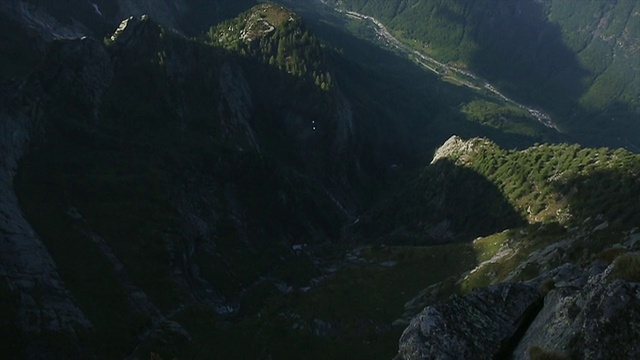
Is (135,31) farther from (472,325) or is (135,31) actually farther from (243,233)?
(472,325)

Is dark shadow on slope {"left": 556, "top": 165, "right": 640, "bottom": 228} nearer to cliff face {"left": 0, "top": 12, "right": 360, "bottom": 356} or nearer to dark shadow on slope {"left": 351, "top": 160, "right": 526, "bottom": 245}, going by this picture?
dark shadow on slope {"left": 351, "top": 160, "right": 526, "bottom": 245}

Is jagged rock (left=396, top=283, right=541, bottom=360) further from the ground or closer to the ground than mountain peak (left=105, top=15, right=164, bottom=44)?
further from the ground

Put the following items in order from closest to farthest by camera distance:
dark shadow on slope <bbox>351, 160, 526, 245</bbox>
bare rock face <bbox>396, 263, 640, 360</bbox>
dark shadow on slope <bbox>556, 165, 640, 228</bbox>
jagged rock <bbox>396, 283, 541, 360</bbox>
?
1. bare rock face <bbox>396, 263, 640, 360</bbox>
2. jagged rock <bbox>396, 283, 541, 360</bbox>
3. dark shadow on slope <bbox>556, 165, 640, 228</bbox>
4. dark shadow on slope <bbox>351, 160, 526, 245</bbox>

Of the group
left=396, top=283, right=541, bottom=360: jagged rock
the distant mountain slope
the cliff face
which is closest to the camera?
left=396, top=283, right=541, bottom=360: jagged rock

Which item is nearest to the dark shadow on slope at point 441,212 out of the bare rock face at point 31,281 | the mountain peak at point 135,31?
Answer: the bare rock face at point 31,281

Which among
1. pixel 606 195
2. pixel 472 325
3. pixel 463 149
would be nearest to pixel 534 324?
pixel 472 325

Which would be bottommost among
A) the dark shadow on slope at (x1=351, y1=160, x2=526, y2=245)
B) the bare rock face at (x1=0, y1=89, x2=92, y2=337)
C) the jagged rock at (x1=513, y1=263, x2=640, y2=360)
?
the bare rock face at (x1=0, y1=89, x2=92, y2=337)

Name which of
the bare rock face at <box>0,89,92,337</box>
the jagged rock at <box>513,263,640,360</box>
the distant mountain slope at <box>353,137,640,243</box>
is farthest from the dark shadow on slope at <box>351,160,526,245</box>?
the jagged rock at <box>513,263,640,360</box>
